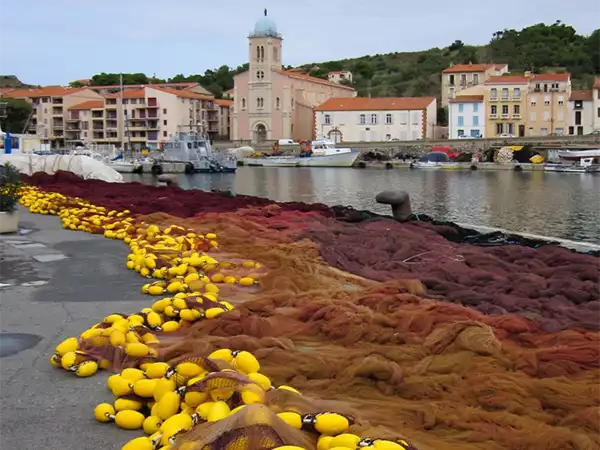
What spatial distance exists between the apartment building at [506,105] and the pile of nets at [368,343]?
8156cm

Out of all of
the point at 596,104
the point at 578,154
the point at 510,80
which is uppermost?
the point at 510,80

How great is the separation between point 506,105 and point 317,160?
2506 cm

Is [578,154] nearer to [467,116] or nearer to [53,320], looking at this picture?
[467,116]

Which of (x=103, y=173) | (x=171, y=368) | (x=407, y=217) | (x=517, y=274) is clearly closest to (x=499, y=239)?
(x=407, y=217)

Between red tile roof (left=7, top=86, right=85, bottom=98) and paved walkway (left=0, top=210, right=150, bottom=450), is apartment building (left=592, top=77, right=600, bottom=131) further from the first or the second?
paved walkway (left=0, top=210, right=150, bottom=450)

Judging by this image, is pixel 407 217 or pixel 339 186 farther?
pixel 339 186

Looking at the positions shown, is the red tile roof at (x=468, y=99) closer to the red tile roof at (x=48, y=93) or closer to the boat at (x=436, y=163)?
the boat at (x=436, y=163)

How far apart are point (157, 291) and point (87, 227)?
571cm

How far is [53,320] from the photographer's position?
5.99 m

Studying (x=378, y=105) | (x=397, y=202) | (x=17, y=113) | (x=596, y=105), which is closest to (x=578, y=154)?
(x=596, y=105)

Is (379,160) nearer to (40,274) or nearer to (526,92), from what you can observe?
(526,92)

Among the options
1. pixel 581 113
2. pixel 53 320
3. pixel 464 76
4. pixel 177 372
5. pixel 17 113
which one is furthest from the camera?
pixel 464 76

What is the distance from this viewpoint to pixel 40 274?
8.12 m

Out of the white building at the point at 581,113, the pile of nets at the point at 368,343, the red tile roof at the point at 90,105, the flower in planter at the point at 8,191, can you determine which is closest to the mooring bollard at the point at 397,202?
the pile of nets at the point at 368,343
